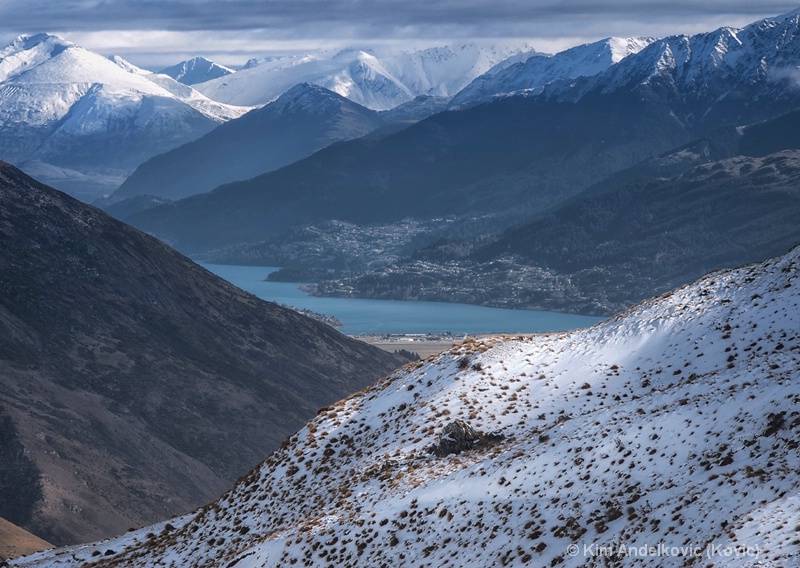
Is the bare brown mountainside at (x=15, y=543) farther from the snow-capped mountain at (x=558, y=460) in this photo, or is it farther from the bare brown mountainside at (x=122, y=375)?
the bare brown mountainside at (x=122, y=375)

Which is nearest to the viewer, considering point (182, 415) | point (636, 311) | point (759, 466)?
point (759, 466)

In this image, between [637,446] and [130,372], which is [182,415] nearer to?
[130,372]

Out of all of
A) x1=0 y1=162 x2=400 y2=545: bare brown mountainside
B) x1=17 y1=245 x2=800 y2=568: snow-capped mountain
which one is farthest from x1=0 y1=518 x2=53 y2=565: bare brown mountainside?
x1=0 y1=162 x2=400 y2=545: bare brown mountainside

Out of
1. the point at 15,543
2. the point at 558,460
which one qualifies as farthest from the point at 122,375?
the point at 558,460

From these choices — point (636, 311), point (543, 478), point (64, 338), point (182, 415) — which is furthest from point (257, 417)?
point (543, 478)

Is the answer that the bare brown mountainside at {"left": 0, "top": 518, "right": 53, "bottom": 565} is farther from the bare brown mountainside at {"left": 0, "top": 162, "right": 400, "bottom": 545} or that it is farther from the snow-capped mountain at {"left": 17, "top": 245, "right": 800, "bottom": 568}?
the bare brown mountainside at {"left": 0, "top": 162, "right": 400, "bottom": 545}

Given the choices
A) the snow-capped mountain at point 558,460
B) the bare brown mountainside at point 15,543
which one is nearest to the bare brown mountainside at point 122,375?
the bare brown mountainside at point 15,543
